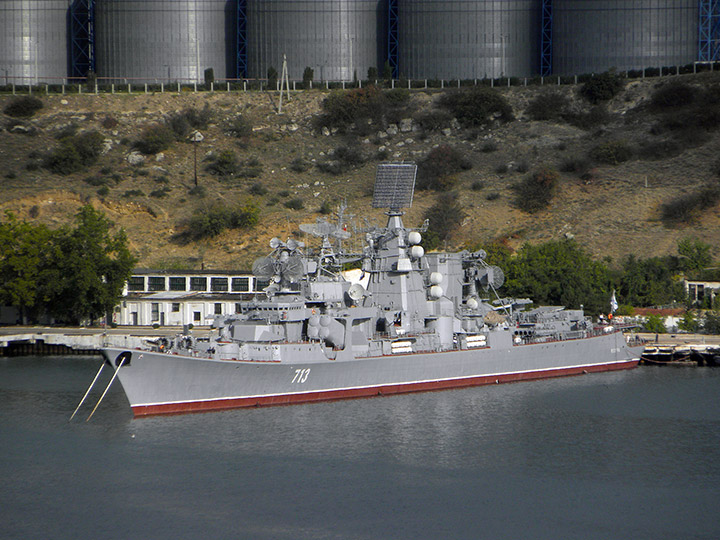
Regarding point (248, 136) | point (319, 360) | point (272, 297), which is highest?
point (248, 136)

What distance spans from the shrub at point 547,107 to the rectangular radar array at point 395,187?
1928 inches

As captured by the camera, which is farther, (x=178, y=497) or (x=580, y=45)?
(x=580, y=45)

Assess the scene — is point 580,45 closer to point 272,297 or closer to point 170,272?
point 170,272

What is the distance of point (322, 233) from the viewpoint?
49.0 metres

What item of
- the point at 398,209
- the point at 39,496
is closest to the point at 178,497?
the point at 39,496

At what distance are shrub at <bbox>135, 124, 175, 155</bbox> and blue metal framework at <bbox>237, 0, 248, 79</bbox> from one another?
1412cm

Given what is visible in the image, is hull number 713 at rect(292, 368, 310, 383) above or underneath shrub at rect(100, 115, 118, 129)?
underneath

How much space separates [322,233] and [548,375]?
48.8 feet

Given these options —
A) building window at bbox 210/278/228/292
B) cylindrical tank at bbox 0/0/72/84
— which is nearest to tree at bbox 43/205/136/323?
building window at bbox 210/278/228/292

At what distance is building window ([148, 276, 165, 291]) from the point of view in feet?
236

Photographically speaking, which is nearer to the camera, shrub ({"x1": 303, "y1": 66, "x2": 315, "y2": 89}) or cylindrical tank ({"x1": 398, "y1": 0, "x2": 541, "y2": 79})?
cylindrical tank ({"x1": 398, "y1": 0, "x2": 541, "y2": 79})

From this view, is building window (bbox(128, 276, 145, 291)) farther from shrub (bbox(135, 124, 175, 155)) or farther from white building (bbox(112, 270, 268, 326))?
shrub (bbox(135, 124, 175, 155))

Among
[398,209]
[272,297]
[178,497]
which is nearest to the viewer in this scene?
[178,497]

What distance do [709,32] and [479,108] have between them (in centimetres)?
2432
